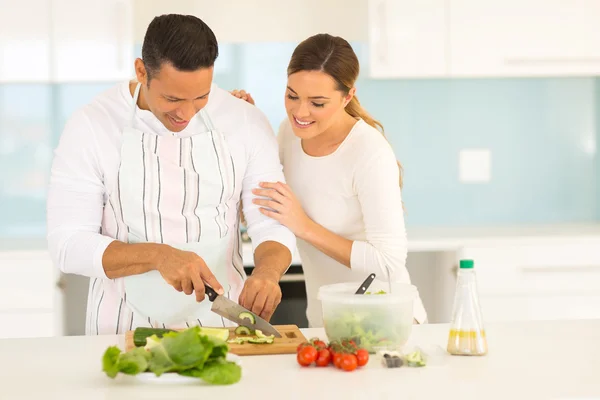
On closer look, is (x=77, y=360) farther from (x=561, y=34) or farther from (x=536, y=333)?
(x=561, y=34)

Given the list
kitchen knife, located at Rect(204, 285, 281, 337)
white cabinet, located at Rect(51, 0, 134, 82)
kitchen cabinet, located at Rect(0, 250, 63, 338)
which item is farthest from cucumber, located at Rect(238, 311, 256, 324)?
white cabinet, located at Rect(51, 0, 134, 82)

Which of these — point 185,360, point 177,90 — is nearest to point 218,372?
point 185,360

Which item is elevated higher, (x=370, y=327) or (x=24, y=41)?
(x=24, y=41)

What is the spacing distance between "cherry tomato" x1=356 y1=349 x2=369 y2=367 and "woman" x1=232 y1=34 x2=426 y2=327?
2.17 feet

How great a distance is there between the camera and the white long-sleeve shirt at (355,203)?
87.1 inches

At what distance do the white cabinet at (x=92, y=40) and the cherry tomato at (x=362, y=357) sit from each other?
7.39ft

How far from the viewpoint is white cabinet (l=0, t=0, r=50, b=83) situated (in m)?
3.46

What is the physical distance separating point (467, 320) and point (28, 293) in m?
2.11

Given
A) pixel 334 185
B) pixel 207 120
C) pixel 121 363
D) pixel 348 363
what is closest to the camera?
pixel 121 363

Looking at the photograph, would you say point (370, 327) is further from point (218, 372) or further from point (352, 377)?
point (218, 372)

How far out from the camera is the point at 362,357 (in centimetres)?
155

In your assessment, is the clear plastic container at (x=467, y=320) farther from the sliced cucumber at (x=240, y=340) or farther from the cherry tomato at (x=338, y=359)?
the sliced cucumber at (x=240, y=340)

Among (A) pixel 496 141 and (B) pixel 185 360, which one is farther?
(A) pixel 496 141

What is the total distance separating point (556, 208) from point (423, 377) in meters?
2.79
